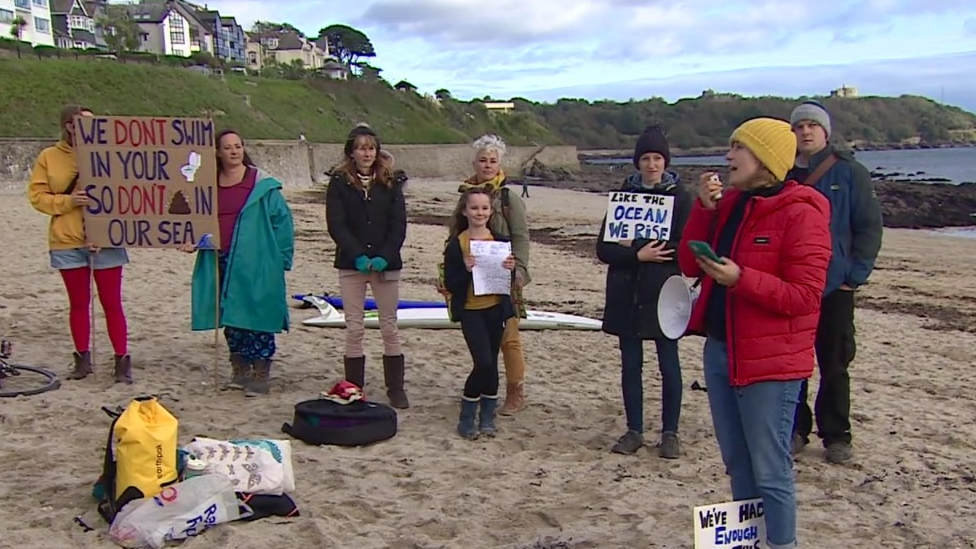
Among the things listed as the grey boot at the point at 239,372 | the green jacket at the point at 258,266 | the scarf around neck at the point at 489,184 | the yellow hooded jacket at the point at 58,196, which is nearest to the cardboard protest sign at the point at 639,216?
the scarf around neck at the point at 489,184

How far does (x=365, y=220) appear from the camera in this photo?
6023mm

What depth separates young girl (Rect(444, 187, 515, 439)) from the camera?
5.52m

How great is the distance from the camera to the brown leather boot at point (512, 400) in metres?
6.24

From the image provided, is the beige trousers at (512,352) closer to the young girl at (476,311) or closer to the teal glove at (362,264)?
the young girl at (476,311)

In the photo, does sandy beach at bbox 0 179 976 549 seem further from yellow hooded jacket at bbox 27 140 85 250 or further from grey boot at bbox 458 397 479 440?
yellow hooded jacket at bbox 27 140 85 250

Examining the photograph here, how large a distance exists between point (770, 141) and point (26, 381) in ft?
18.6

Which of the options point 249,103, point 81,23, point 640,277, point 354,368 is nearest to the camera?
point 640,277

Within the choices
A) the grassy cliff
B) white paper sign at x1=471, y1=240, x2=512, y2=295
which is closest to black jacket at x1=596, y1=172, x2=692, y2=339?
white paper sign at x1=471, y1=240, x2=512, y2=295

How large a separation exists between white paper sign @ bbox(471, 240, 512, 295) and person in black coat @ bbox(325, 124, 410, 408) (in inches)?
30.8

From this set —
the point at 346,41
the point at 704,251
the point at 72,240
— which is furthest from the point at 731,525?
the point at 346,41

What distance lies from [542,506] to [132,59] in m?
60.2

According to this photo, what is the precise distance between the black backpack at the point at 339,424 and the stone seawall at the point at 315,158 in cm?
1449

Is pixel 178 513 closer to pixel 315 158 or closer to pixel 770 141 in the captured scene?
pixel 770 141

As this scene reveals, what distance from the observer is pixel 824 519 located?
172 inches
